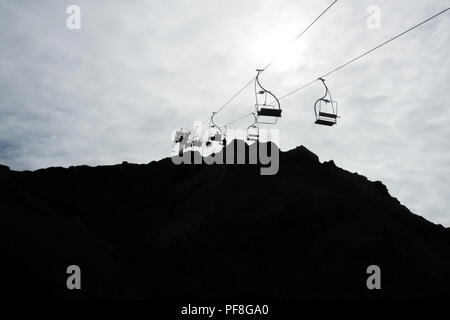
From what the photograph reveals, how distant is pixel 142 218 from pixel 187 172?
838 centimetres

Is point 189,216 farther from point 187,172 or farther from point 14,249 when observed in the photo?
point 14,249

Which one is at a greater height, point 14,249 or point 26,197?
point 26,197

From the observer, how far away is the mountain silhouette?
1379 cm

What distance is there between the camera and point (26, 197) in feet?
56.9

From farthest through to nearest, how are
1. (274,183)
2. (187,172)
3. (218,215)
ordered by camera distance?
(187,172), (274,183), (218,215)

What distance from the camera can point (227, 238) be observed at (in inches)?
824

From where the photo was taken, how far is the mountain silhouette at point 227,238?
13.8 meters

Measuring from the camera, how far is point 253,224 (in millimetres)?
21281

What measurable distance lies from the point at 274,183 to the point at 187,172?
10357mm
